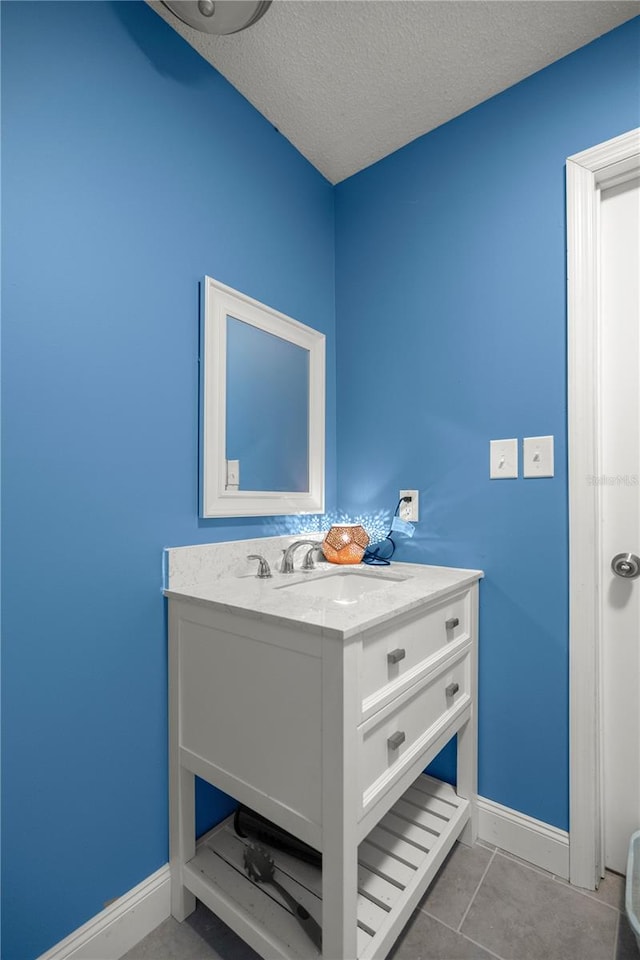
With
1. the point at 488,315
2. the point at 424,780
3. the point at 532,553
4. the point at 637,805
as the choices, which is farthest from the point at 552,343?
the point at 424,780

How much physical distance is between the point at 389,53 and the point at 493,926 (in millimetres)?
2386

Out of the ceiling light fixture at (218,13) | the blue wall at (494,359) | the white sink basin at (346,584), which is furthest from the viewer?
the white sink basin at (346,584)

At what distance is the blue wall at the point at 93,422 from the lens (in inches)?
34.7

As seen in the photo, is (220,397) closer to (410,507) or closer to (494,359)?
(410,507)

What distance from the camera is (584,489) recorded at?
1.22 metres

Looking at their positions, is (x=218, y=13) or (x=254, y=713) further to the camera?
(x=218, y=13)

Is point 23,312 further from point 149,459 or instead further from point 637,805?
point 637,805

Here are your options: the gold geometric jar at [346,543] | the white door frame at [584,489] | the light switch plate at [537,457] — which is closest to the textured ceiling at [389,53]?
the white door frame at [584,489]

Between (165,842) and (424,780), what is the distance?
821mm

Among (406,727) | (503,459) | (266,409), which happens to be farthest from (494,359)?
(406,727)

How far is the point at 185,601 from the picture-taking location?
43.7 inches

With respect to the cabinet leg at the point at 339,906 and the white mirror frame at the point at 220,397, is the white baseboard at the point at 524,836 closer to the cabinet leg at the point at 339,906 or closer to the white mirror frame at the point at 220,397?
the cabinet leg at the point at 339,906

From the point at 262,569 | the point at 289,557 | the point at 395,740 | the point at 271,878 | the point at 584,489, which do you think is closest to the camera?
the point at 395,740

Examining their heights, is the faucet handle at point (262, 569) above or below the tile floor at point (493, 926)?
above
